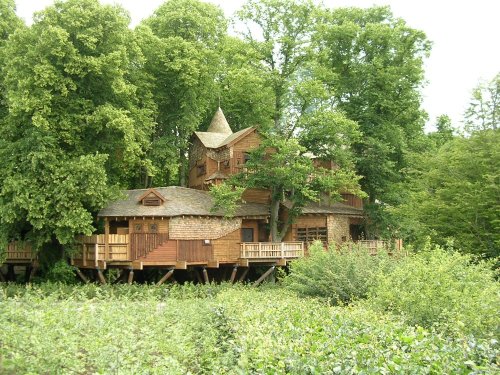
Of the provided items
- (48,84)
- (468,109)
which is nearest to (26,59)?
(48,84)

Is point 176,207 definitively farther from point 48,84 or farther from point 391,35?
point 391,35

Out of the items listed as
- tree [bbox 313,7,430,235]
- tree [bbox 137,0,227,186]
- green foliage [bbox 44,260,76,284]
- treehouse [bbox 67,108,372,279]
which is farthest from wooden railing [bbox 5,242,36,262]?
tree [bbox 313,7,430,235]

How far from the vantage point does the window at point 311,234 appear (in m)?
33.7

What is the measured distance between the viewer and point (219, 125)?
37.8 meters

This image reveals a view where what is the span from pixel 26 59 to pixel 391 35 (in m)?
22.0

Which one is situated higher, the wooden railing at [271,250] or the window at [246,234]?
the window at [246,234]

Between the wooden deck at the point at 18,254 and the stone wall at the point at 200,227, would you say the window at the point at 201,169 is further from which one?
the wooden deck at the point at 18,254

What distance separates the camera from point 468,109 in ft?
81.0

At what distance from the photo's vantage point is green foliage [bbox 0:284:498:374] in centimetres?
676

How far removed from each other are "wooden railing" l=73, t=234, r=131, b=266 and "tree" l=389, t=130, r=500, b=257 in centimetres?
1425

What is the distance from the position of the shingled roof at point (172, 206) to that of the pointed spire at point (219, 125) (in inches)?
281

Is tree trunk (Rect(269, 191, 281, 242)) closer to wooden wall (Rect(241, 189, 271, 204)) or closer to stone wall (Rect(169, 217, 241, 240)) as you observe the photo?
wooden wall (Rect(241, 189, 271, 204))

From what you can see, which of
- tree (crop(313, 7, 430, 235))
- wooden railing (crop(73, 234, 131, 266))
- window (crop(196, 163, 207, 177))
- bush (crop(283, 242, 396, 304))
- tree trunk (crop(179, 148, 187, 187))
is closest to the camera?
bush (crop(283, 242, 396, 304))

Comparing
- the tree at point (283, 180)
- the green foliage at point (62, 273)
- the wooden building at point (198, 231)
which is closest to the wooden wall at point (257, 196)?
the wooden building at point (198, 231)
